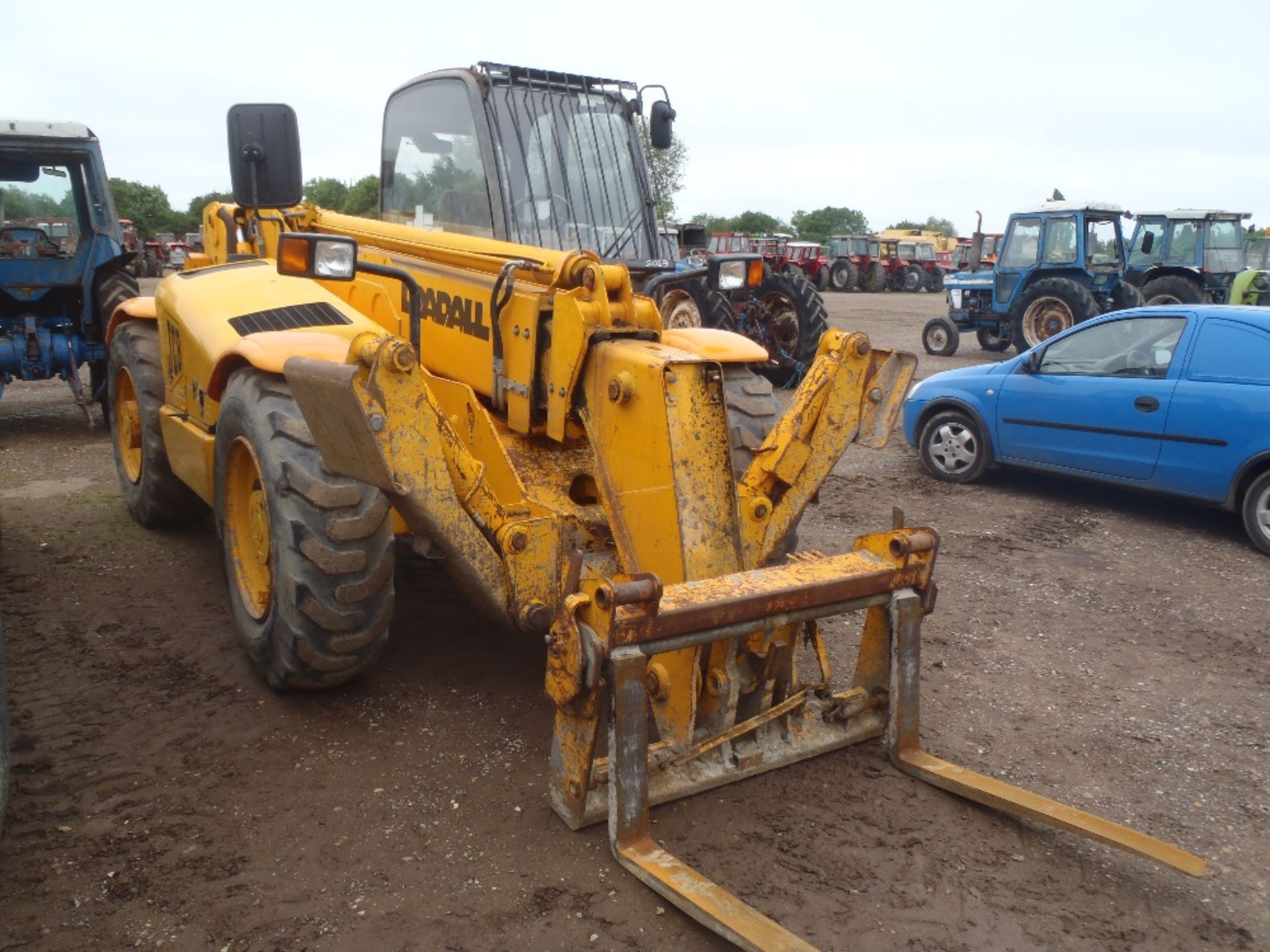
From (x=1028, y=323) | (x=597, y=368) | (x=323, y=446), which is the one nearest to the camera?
(x=323, y=446)

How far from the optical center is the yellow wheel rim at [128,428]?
22.0 ft

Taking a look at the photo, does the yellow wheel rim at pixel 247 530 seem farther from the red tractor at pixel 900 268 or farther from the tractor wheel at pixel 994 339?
the red tractor at pixel 900 268

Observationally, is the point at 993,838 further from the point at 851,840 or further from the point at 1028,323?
the point at 1028,323

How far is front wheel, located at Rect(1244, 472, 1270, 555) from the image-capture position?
6.67 m

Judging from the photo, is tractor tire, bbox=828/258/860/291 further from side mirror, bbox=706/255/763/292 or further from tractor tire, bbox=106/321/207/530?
side mirror, bbox=706/255/763/292

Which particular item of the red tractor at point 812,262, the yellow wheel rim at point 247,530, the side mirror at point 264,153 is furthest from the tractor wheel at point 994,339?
the red tractor at point 812,262

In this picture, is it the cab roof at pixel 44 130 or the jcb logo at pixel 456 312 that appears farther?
the cab roof at pixel 44 130

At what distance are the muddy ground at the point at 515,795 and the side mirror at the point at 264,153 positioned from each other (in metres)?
2.03

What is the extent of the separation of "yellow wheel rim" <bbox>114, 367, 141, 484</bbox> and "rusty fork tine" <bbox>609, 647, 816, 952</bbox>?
15.4 ft

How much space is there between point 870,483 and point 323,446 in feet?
19.0

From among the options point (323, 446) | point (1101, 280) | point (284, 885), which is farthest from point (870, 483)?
point (1101, 280)

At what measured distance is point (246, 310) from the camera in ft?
16.1

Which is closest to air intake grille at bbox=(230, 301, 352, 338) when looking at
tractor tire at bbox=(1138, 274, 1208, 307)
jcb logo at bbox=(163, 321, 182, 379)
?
jcb logo at bbox=(163, 321, 182, 379)

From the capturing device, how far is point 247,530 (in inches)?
185
